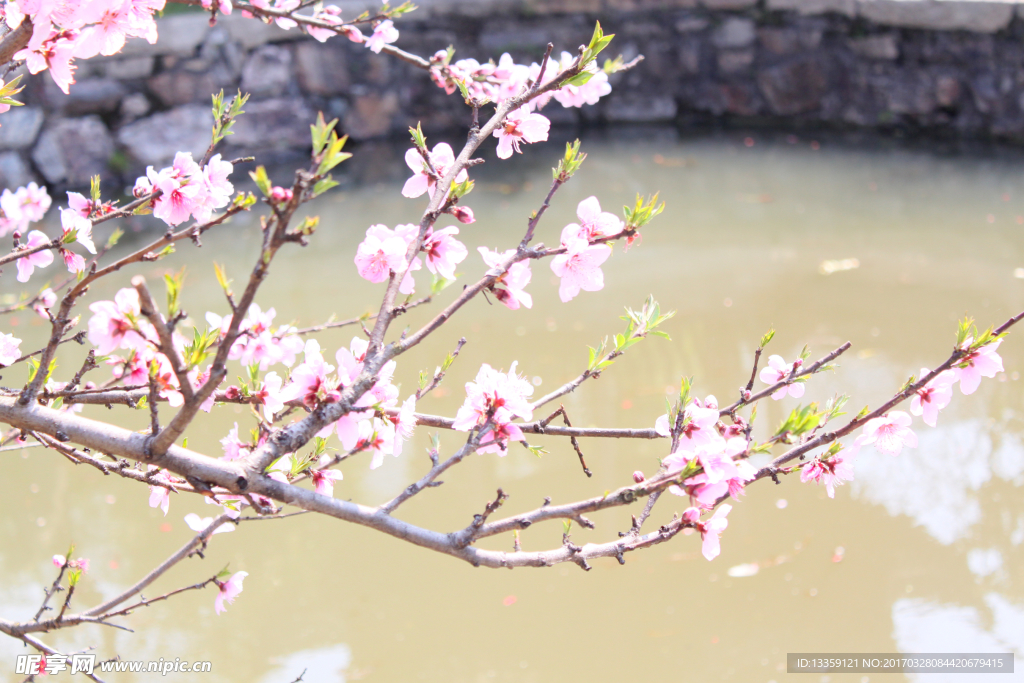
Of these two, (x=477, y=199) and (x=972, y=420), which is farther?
(x=477, y=199)

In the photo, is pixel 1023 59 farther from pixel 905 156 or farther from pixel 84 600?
pixel 84 600

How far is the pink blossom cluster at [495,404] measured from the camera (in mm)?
1020

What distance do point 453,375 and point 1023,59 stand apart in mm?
3966

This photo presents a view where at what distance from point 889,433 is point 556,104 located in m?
4.84

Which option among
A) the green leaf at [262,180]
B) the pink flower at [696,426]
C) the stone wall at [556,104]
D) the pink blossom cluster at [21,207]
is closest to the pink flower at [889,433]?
the pink flower at [696,426]

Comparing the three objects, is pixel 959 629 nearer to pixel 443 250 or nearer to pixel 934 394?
pixel 934 394

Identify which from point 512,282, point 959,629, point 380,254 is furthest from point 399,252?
point 959,629

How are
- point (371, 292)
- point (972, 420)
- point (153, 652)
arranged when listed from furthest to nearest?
1. point (371, 292)
2. point (972, 420)
3. point (153, 652)

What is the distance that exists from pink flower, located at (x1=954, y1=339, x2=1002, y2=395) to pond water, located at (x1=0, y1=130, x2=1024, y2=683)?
1.13 metres

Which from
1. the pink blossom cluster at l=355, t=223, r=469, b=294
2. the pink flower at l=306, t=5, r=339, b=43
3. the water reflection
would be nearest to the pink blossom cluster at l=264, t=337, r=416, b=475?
the pink blossom cluster at l=355, t=223, r=469, b=294

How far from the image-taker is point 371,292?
375cm

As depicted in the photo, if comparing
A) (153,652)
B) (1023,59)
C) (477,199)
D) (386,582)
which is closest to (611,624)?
(386,582)

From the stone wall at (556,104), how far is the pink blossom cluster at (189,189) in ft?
13.5

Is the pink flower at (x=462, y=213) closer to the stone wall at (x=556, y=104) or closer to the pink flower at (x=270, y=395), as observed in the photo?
the pink flower at (x=270, y=395)
